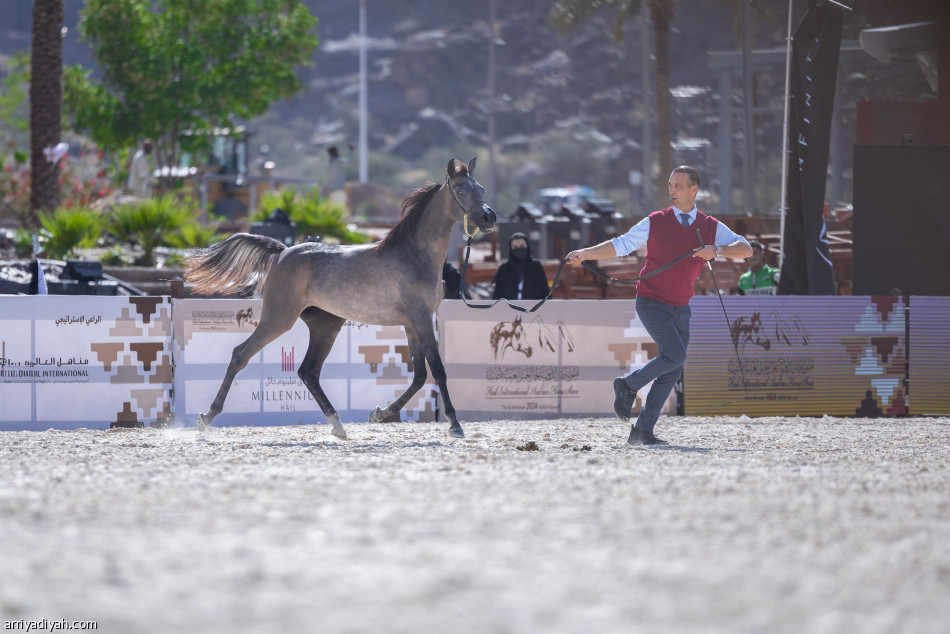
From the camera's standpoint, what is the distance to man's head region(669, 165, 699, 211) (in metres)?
9.10

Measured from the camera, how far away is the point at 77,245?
20.5 metres

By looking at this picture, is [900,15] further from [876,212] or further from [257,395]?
[257,395]

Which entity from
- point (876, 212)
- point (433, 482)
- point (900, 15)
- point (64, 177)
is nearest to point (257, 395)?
point (433, 482)

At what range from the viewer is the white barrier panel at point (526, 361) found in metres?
13.0

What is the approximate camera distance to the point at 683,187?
29.9ft

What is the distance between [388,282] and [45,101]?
16.1 m

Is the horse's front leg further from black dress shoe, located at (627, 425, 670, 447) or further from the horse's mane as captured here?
black dress shoe, located at (627, 425, 670, 447)

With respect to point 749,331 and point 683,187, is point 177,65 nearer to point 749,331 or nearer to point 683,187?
point 749,331

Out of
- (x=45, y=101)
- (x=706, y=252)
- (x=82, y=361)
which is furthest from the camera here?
(x=45, y=101)

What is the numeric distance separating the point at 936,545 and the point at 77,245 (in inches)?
691

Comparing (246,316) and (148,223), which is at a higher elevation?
(148,223)

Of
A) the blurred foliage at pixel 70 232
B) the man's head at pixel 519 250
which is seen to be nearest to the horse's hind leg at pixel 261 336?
the man's head at pixel 519 250

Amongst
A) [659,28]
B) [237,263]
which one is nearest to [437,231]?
[237,263]

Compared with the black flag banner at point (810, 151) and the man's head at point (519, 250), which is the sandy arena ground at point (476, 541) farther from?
the man's head at point (519, 250)
